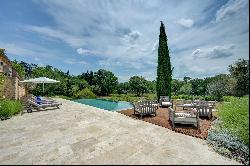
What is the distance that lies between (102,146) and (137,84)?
30.4 m

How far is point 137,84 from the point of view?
35.2m

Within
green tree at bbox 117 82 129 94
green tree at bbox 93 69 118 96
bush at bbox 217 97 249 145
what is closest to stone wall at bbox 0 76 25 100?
bush at bbox 217 97 249 145

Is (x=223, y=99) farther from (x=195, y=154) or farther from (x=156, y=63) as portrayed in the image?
(x=195, y=154)

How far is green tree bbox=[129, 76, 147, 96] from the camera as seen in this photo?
35.1 m

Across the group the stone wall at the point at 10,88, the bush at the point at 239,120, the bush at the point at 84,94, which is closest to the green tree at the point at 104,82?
the bush at the point at 84,94

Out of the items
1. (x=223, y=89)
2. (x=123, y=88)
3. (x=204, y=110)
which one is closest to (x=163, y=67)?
(x=204, y=110)

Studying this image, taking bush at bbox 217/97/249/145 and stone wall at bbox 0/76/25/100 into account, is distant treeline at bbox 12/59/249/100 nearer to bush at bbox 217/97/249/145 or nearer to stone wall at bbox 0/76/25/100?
bush at bbox 217/97/249/145

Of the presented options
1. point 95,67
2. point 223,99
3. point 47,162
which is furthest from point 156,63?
point 95,67

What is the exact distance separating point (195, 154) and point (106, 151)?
95.3 inches

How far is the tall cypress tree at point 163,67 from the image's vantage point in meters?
16.4

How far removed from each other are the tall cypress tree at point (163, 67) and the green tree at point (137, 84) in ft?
60.5

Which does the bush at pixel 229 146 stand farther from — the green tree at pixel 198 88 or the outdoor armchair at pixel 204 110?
the green tree at pixel 198 88

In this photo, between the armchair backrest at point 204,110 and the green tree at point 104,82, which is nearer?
the armchair backrest at point 204,110

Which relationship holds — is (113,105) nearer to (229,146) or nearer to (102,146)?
(102,146)
